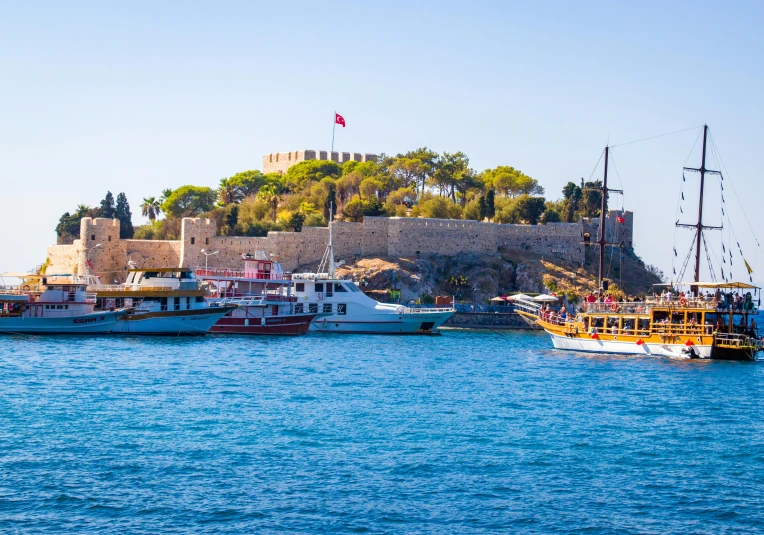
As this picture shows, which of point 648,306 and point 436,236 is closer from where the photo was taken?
point 648,306

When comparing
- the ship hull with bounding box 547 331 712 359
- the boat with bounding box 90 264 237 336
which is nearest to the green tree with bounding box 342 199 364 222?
the boat with bounding box 90 264 237 336

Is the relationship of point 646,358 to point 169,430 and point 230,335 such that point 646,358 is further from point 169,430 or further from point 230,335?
point 169,430

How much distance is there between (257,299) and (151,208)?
29556mm

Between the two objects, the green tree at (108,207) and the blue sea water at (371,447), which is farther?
the green tree at (108,207)

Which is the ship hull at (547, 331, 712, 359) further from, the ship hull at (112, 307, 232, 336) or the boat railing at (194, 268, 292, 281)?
the ship hull at (112, 307, 232, 336)

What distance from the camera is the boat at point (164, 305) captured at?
4144cm

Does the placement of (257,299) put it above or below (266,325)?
above

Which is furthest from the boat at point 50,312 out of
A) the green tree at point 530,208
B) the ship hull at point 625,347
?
the green tree at point 530,208

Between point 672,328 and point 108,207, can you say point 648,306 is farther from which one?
point 108,207

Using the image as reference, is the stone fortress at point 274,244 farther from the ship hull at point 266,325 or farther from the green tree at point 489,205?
the ship hull at point 266,325

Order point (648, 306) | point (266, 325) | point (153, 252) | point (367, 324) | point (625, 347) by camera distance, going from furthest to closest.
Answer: point (153, 252), point (367, 324), point (266, 325), point (625, 347), point (648, 306)

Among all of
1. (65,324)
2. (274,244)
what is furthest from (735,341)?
(274,244)

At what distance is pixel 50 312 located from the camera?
4034 cm

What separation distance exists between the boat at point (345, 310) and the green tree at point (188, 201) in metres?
26.3
